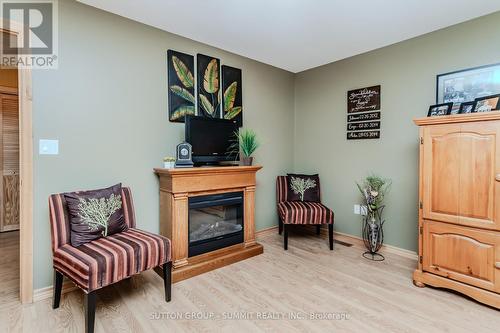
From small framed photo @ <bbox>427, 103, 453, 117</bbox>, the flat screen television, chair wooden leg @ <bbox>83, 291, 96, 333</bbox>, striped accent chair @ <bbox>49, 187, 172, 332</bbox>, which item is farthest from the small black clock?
small framed photo @ <bbox>427, 103, 453, 117</bbox>

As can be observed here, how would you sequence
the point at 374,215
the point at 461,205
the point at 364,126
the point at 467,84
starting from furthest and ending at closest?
the point at 364,126 < the point at 374,215 < the point at 467,84 < the point at 461,205

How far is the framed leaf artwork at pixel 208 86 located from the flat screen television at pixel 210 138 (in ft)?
0.77

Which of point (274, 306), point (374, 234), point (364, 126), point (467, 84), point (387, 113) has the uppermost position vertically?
point (467, 84)

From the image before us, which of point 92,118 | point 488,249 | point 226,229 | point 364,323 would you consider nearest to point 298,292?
point 364,323

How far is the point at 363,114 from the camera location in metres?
3.38

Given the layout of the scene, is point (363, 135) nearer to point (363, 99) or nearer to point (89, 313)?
point (363, 99)

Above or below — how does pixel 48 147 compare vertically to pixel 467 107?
below

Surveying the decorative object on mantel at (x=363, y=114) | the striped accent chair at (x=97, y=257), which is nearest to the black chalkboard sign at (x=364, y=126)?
the decorative object on mantel at (x=363, y=114)

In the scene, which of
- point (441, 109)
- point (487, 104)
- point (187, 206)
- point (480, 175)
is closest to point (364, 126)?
point (441, 109)

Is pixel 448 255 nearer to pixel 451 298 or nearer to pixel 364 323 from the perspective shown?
pixel 451 298

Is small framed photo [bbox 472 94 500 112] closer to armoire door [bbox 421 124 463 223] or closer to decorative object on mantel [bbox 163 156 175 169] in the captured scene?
armoire door [bbox 421 124 463 223]

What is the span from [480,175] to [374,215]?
4.08 feet

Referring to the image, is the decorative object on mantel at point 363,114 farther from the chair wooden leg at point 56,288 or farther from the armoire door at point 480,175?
the chair wooden leg at point 56,288

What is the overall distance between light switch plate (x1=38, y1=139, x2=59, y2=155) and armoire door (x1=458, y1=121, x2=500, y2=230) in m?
3.26
